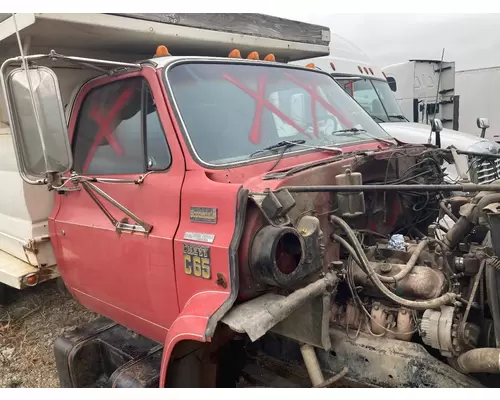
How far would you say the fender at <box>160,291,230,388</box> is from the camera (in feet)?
7.34

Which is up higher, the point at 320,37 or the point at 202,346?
the point at 320,37

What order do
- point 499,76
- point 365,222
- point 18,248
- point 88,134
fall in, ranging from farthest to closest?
1. point 499,76
2. point 18,248
3. point 88,134
4. point 365,222

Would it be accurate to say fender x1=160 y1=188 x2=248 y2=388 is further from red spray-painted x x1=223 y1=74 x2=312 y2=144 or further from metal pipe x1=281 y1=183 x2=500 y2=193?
red spray-painted x x1=223 y1=74 x2=312 y2=144

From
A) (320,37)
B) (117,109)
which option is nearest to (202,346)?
(117,109)

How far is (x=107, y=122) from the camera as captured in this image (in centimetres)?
330

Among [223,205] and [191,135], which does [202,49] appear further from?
[223,205]

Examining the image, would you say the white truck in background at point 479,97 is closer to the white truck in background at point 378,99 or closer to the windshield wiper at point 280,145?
the white truck in background at point 378,99

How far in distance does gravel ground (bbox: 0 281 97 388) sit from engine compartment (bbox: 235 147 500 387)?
2656 mm

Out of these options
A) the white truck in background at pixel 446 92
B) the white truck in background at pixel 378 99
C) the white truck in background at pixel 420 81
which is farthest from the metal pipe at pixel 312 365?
the white truck in background at pixel 420 81

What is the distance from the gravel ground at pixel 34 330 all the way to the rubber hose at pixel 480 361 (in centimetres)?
320

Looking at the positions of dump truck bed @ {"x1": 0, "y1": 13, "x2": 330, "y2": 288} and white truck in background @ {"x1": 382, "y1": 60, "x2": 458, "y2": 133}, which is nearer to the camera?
dump truck bed @ {"x1": 0, "y1": 13, "x2": 330, "y2": 288}

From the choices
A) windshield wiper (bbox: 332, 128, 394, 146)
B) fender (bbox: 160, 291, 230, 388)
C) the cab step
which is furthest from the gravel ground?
windshield wiper (bbox: 332, 128, 394, 146)

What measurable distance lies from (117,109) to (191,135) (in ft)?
2.50

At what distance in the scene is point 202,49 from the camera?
3855 millimetres
